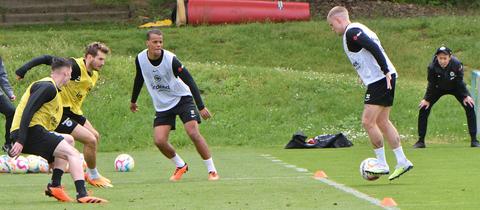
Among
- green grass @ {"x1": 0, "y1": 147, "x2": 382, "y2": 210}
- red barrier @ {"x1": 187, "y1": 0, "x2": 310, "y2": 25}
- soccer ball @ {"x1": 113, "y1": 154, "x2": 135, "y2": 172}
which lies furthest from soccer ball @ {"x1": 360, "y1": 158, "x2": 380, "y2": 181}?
red barrier @ {"x1": 187, "y1": 0, "x2": 310, "y2": 25}

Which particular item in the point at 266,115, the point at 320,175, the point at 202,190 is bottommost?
the point at 266,115

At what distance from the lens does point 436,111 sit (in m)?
25.0

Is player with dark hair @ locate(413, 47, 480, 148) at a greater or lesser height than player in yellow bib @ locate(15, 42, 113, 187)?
lesser

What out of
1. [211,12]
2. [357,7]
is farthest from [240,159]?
[357,7]

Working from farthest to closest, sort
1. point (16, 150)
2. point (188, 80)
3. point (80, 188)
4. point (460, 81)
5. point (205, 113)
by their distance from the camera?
point (460, 81), point (188, 80), point (205, 113), point (80, 188), point (16, 150)

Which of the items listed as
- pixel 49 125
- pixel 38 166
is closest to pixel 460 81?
pixel 38 166

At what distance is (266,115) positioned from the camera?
24812mm

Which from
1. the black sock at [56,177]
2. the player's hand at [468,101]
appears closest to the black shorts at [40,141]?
the black sock at [56,177]

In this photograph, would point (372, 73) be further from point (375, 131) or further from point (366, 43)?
point (375, 131)

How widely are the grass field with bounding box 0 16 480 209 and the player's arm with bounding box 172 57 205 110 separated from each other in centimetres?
102

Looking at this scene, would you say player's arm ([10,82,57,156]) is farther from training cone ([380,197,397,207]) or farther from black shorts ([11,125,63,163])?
training cone ([380,197,397,207])

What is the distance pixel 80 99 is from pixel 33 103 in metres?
3.25

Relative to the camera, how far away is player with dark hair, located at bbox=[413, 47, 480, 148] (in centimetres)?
1995

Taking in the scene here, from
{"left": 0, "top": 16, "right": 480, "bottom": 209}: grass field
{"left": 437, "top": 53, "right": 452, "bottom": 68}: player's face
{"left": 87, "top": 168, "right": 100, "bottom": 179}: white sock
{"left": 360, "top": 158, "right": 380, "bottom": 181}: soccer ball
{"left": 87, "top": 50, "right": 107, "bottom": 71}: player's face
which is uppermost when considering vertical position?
{"left": 87, "top": 50, "right": 107, "bottom": 71}: player's face
